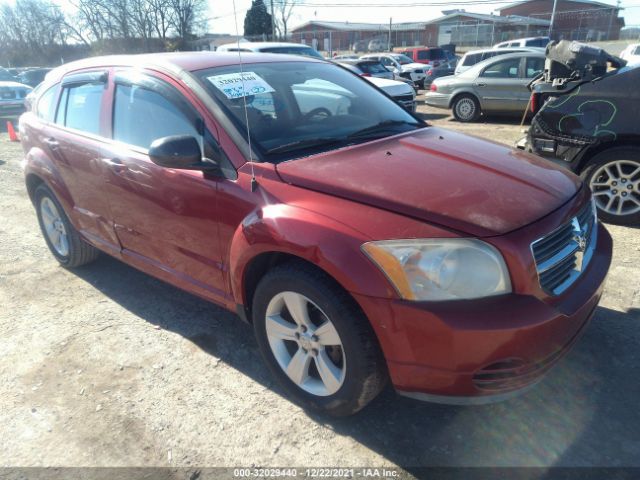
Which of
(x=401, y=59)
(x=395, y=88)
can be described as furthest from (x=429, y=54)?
(x=395, y=88)

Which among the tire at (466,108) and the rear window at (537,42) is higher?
the rear window at (537,42)

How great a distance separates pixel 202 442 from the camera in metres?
2.38

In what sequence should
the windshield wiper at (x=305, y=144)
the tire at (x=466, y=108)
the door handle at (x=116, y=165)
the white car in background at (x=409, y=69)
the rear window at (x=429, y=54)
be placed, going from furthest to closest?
the rear window at (x=429, y=54), the white car in background at (x=409, y=69), the tire at (x=466, y=108), the door handle at (x=116, y=165), the windshield wiper at (x=305, y=144)

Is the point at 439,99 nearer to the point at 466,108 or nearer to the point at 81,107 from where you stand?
the point at 466,108

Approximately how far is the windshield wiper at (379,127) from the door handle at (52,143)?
239 centimetres

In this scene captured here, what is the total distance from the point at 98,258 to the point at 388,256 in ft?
11.2

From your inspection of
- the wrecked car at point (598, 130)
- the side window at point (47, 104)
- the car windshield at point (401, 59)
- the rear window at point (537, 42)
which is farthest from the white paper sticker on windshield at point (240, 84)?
the rear window at point (537, 42)

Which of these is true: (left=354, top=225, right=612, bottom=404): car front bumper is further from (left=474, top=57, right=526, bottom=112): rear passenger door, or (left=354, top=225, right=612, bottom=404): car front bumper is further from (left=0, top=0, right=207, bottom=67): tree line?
(left=0, top=0, right=207, bottom=67): tree line

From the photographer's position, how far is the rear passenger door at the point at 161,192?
2693 millimetres

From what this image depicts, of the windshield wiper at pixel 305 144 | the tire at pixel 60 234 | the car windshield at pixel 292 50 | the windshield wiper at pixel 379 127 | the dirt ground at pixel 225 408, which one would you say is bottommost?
the dirt ground at pixel 225 408

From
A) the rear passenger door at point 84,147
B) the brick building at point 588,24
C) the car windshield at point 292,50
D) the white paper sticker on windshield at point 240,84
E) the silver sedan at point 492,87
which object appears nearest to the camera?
the white paper sticker on windshield at point 240,84

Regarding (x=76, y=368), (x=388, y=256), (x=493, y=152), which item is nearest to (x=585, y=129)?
(x=493, y=152)

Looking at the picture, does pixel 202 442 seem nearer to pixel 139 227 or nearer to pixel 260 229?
pixel 260 229

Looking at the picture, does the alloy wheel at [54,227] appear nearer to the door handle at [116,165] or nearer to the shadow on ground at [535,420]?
the door handle at [116,165]
